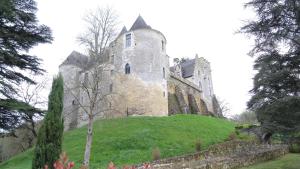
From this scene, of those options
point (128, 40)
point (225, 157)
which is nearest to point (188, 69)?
point (128, 40)

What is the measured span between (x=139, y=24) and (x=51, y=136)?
2331 centimetres

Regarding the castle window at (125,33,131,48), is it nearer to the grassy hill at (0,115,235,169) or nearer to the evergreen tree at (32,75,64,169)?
the grassy hill at (0,115,235,169)

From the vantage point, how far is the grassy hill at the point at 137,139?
19422 mm

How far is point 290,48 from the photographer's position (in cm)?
1316

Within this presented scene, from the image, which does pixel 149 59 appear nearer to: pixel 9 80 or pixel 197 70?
pixel 197 70

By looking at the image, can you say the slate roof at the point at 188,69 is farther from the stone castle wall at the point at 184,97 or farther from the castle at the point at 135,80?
the castle at the point at 135,80

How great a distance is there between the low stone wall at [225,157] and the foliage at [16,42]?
6.22 m

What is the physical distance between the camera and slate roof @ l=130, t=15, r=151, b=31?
112 feet

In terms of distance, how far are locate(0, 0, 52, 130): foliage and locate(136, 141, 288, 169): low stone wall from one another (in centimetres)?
622

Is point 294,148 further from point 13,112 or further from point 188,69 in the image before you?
point 188,69

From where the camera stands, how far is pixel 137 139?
22.1m

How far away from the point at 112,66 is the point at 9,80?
20246mm

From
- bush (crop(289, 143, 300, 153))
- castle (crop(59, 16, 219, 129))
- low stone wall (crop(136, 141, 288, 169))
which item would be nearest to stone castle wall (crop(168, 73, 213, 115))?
castle (crop(59, 16, 219, 129))

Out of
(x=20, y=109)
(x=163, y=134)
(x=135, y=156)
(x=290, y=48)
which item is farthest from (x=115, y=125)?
(x=290, y=48)
